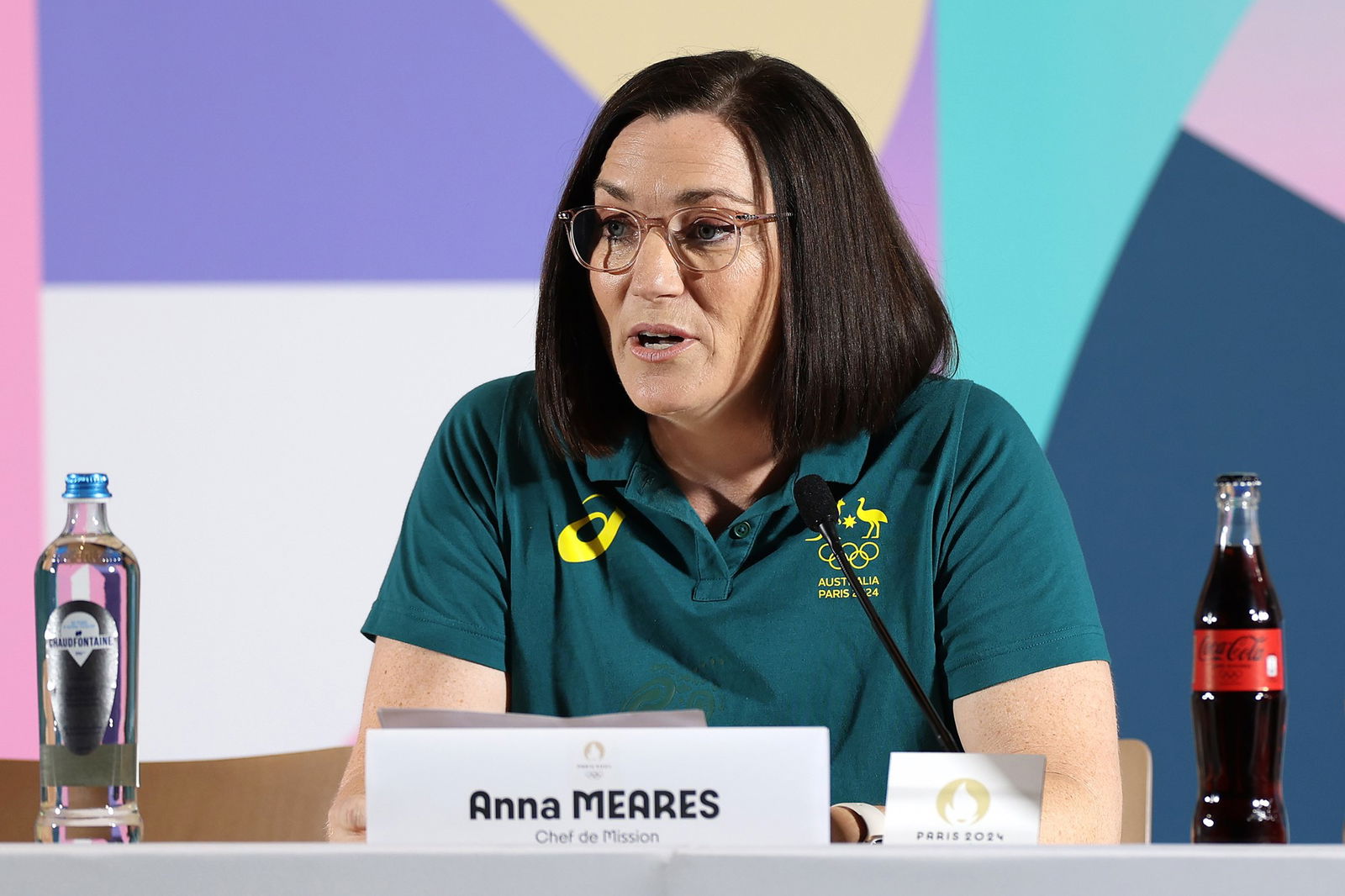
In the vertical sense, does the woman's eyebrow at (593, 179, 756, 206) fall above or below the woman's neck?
above

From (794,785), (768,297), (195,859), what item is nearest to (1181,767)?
(768,297)

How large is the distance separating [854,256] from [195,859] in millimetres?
947

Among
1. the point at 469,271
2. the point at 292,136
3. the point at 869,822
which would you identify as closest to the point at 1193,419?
the point at 469,271

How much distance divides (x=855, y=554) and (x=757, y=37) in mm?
1346

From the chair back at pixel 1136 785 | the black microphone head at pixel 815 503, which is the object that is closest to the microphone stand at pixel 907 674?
Answer: the black microphone head at pixel 815 503

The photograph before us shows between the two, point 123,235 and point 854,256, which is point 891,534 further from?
point 123,235

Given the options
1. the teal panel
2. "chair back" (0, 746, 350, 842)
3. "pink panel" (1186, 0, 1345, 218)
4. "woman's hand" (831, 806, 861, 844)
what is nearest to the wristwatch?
"woman's hand" (831, 806, 861, 844)

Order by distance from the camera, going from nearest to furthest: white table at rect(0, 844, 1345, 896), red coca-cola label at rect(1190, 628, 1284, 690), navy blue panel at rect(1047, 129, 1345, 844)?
white table at rect(0, 844, 1345, 896) < red coca-cola label at rect(1190, 628, 1284, 690) < navy blue panel at rect(1047, 129, 1345, 844)

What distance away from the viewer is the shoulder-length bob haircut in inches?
54.5

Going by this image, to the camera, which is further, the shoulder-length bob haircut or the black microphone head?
the shoulder-length bob haircut

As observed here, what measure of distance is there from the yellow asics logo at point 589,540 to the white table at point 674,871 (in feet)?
2.58

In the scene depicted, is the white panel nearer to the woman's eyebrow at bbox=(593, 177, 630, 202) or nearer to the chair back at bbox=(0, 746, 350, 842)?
the chair back at bbox=(0, 746, 350, 842)

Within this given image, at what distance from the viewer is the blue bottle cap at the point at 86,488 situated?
0.96 metres

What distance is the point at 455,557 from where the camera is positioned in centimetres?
140
